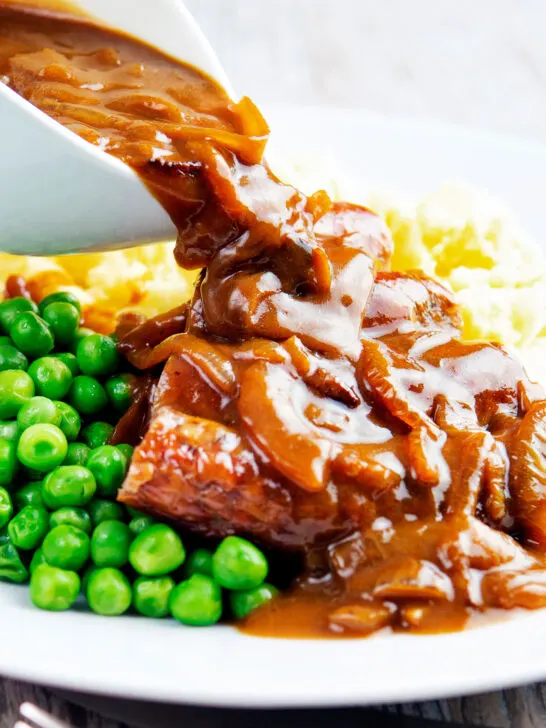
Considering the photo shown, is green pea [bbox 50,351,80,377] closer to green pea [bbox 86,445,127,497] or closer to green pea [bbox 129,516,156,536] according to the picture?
green pea [bbox 86,445,127,497]

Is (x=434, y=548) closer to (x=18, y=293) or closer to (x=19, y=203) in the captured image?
(x=19, y=203)

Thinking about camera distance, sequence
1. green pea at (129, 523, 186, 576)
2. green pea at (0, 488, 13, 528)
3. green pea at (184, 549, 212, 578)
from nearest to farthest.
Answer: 1. green pea at (129, 523, 186, 576)
2. green pea at (184, 549, 212, 578)
3. green pea at (0, 488, 13, 528)

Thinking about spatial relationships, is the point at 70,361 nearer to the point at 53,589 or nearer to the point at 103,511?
the point at 103,511

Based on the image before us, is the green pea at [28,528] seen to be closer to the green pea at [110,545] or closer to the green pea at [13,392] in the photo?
the green pea at [110,545]

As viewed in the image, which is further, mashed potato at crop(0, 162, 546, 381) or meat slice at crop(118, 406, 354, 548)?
mashed potato at crop(0, 162, 546, 381)

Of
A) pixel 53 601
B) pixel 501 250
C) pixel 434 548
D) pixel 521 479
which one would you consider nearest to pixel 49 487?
pixel 53 601

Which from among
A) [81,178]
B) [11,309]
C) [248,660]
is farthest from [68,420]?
[248,660]

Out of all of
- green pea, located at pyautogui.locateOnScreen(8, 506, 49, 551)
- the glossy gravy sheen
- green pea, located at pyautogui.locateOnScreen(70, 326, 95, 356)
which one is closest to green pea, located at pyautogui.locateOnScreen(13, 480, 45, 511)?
green pea, located at pyautogui.locateOnScreen(8, 506, 49, 551)
